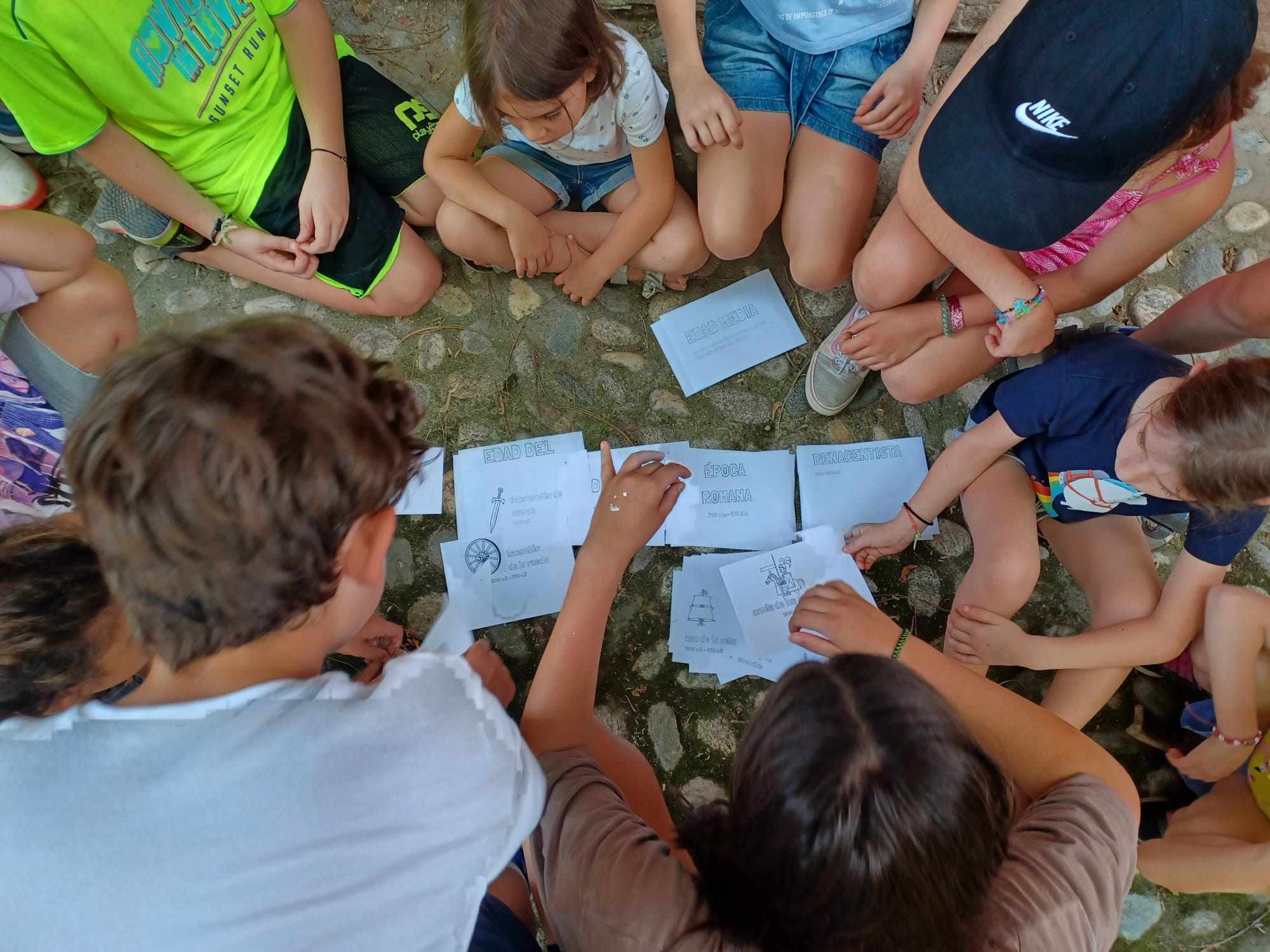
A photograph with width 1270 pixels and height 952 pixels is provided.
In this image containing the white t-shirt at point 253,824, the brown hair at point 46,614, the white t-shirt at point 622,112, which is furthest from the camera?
the white t-shirt at point 622,112

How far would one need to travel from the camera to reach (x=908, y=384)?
1634mm

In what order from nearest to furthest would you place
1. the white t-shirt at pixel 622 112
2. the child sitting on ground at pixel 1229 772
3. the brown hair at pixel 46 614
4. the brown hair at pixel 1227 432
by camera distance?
the brown hair at pixel 46 614
the brown hair at pixel 1227 432
the child sitting on ground at pixel 1229 772
the white t-shirt at pixel 622 112

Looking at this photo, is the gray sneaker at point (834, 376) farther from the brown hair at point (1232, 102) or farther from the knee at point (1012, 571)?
the brown hair at point (1232, 102)

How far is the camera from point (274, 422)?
0.72 metres

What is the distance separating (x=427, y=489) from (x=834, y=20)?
1432mm

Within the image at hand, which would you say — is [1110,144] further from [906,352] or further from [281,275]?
[281,275]

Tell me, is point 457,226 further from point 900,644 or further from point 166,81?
point 900,644

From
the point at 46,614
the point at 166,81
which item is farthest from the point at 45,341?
the point at 46,614

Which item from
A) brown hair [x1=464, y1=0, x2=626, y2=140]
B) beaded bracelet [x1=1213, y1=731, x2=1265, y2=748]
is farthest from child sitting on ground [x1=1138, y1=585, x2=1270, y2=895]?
brown hair [x1=464, y1=0, x2=626, y2=140]

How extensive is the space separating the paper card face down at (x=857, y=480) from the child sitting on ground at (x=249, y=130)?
106cm

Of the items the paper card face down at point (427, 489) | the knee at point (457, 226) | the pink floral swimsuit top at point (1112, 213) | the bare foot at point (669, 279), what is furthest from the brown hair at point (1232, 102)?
the paper card face down at point (427, 489)

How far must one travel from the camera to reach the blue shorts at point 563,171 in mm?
1713

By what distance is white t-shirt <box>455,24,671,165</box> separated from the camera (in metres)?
1.43

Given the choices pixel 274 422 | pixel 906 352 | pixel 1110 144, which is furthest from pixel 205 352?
pixel 906 352
